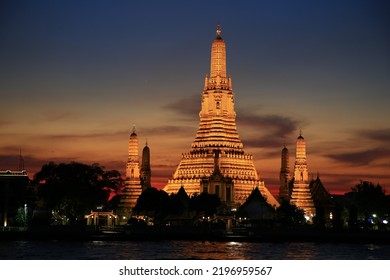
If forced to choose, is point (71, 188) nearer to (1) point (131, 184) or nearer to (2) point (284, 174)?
(1) point (131, 184)

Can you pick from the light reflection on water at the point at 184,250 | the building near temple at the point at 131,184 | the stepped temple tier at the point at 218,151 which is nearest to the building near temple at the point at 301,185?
the stepped temple tier at the point at 218,151

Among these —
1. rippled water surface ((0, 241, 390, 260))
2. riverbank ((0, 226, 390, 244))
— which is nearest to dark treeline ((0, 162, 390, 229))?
riverbank ((0, 226, 390, 244))

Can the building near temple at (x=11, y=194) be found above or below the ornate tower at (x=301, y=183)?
below

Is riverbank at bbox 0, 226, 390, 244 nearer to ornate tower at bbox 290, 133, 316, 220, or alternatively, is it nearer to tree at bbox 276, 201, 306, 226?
tree at bbox 276, 201, 306, 226

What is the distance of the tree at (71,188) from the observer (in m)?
100

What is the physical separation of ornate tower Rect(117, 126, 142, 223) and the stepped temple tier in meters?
4.27

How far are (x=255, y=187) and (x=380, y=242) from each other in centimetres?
4054

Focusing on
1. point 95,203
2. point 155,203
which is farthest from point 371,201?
point 95,203

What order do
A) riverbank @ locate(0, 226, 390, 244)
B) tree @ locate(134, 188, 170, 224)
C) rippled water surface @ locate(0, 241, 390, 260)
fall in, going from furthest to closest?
tree @ locate(134, 188, 170, 224), riverbank @ locate(0, 226, 390, 244), rippled water surface @ locate(0, 241, 390, 260)

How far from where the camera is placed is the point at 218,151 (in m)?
124

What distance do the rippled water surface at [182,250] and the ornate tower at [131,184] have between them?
41.3 metres

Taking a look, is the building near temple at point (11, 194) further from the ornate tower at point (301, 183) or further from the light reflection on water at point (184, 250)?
the ornate tower at point (301, 183)

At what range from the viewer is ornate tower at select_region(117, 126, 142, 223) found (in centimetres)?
12356
